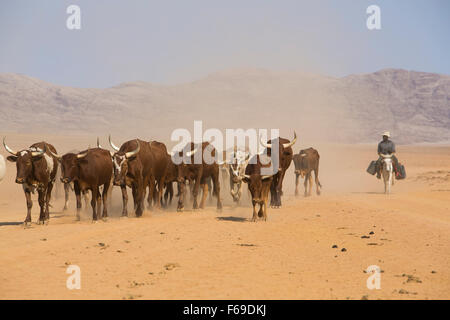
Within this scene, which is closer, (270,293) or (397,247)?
(270,293)

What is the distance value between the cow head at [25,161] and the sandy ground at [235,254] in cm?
134

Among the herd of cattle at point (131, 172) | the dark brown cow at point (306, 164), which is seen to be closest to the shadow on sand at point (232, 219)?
the herd of cattle at point (131, 172)

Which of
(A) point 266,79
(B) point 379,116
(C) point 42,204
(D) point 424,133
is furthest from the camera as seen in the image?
(A) point 266,79

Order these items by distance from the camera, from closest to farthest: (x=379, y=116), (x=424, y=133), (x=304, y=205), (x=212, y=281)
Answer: (x=212, y=281), (x=304, y=205), (x=424, y=133), (x=379, y=116)

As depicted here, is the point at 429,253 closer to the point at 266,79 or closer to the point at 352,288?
the point at 352,288

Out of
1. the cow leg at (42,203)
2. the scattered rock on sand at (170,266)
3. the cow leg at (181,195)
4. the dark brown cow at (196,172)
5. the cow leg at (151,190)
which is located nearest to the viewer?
the scattered rock on sand at (170,266)

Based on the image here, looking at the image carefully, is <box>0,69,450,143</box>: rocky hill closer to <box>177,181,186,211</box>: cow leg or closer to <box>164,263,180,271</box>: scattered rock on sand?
<box>177,181,186,211</box>: cow leg

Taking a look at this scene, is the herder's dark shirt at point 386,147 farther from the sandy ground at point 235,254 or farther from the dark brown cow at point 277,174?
the dark brown cow at point 277,174

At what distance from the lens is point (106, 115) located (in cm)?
13600

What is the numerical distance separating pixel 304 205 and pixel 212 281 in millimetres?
9809

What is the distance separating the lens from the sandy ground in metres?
9.10

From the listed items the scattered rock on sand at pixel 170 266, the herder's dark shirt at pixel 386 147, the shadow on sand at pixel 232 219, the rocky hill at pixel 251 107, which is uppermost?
the rocky hill at pixel 251 107

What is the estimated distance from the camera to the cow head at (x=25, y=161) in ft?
50.5

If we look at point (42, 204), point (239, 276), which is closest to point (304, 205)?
point (42, 204)
